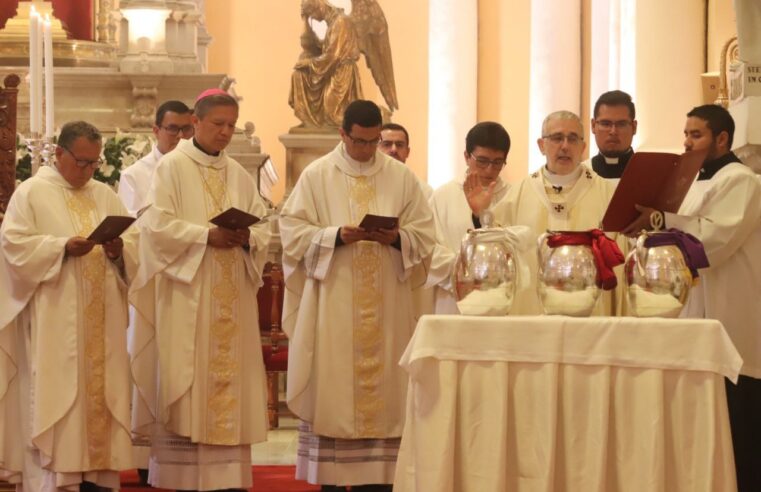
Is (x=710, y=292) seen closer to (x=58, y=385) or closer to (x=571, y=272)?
(x=571, y=272)

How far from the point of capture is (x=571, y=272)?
216 inches

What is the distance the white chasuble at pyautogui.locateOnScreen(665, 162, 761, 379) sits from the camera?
6.61m

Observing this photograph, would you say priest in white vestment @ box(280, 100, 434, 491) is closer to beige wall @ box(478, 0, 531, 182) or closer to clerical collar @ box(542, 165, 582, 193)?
clerical collar @ box(542, 165, 582, 193)

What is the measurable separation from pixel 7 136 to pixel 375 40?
20.1ft

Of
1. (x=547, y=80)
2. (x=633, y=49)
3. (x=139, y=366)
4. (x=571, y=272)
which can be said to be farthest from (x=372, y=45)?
(x=571, y=272)

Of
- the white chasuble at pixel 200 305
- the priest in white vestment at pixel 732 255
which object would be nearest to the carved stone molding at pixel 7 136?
the white chasuble at pixel 200 305

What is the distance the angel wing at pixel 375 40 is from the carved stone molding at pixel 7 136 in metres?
5.55

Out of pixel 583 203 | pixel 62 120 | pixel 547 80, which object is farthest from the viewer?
pixel 547 80

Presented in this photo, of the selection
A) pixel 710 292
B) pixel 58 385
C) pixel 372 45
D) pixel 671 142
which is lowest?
pixel 58 385

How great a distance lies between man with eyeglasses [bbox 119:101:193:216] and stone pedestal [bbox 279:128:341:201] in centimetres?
407

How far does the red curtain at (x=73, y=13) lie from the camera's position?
13461 millimetres

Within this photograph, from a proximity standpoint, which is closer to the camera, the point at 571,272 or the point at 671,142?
the point at 571,272

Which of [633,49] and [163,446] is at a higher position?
[633,49]

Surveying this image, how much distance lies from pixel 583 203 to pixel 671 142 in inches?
289
